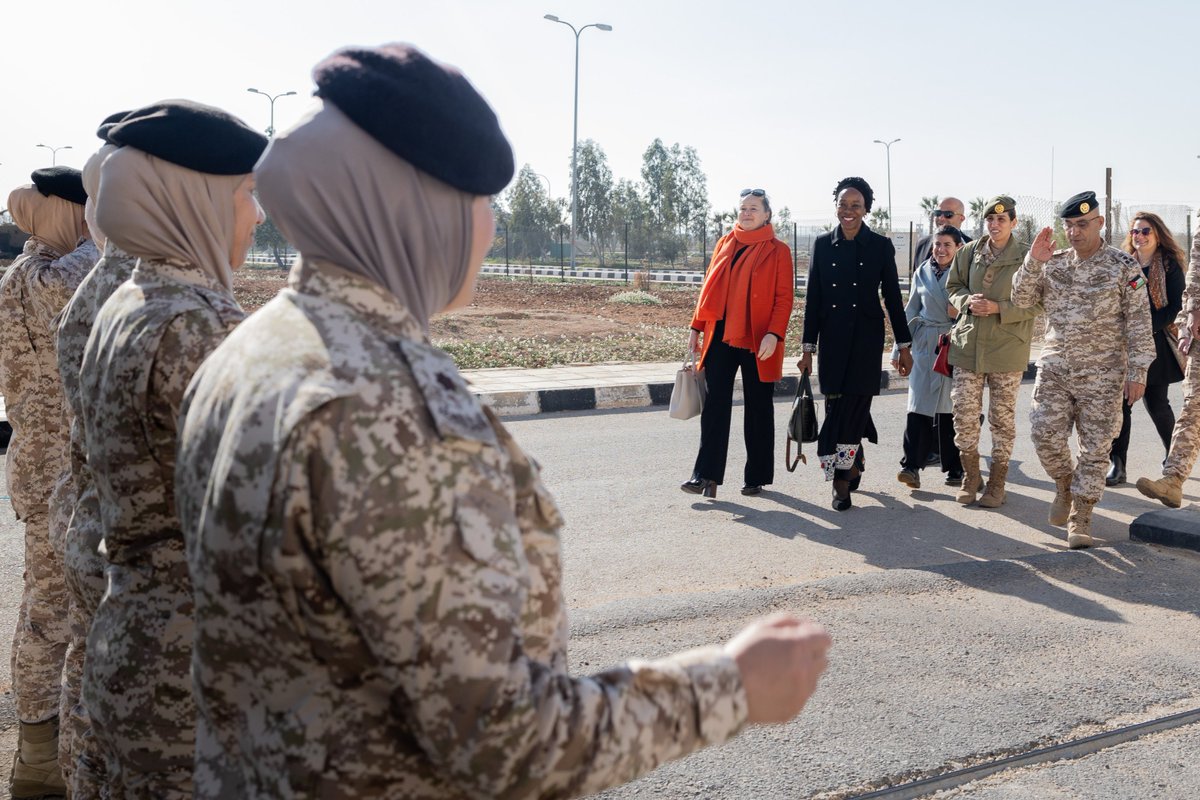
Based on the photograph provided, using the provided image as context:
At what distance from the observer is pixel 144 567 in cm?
204

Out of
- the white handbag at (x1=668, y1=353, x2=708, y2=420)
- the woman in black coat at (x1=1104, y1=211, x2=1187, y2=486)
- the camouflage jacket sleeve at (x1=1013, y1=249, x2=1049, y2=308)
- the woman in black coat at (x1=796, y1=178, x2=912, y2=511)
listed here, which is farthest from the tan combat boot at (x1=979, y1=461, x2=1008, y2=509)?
the white handbag at (x1=668, y1=353, x2=708, y2=420)

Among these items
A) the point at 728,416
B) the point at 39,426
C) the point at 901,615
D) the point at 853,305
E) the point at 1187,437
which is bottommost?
the point at 901,615

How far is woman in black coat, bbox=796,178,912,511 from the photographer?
6992 mm

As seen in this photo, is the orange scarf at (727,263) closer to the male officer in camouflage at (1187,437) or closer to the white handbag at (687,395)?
the white handbag at (687,395)

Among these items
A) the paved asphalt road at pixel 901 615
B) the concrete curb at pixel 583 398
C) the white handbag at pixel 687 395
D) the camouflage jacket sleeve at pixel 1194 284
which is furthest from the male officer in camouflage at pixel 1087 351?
the concrete curb at pixel 583 398

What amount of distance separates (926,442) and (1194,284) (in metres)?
1.84

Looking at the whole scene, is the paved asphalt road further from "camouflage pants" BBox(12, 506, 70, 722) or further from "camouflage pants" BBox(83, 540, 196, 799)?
"camouflage pants" BBox(83, 540, 196, 799)

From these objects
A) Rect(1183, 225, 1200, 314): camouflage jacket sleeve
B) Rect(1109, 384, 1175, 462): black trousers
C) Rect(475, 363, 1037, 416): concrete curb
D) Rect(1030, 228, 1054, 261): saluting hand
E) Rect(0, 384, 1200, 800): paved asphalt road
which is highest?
Rect(1030, 228, 1054, 261): saluting hand

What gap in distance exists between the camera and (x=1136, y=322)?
19.9 feet

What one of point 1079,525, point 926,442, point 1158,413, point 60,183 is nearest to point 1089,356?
point 1079,525

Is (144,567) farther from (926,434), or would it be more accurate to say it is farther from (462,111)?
(926,434)

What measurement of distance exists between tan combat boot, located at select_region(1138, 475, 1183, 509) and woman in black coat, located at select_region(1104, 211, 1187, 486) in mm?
809

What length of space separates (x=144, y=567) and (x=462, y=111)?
1073 mm

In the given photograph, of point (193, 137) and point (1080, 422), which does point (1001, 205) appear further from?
point (193, 137)
